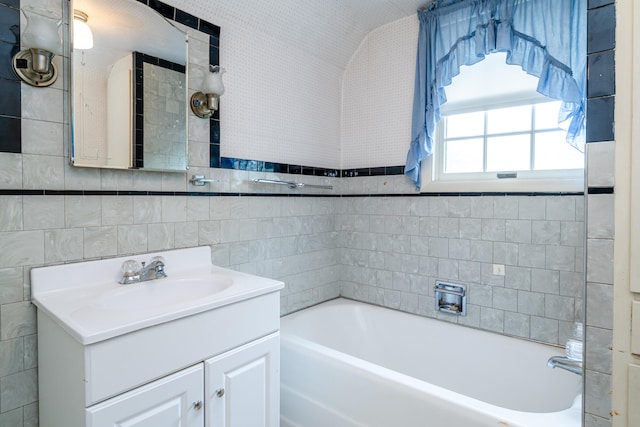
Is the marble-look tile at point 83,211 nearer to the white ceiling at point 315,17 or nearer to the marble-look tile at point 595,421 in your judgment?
the white ceiling at point 315,17

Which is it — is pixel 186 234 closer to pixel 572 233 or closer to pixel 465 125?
pixel 465 125

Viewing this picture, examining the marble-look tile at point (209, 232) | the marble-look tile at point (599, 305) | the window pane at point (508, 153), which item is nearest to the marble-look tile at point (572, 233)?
the window pane at point (508, 153)

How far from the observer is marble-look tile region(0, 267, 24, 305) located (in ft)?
4.24

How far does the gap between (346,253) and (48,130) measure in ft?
6.64

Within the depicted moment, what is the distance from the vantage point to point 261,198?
2.22 metres

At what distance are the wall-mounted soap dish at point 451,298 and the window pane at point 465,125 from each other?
99 centimetres

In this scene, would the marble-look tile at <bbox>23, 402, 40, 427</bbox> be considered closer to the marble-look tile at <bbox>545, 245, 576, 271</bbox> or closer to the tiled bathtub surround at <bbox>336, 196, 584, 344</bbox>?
the tiled bathtub surround at <bbox>336, 196, 584, 344</bbox>

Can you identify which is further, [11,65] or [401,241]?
[401,241]

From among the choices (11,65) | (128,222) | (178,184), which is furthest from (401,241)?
(11,65)

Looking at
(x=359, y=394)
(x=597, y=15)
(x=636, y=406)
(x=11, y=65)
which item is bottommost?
(x=359, y=394)

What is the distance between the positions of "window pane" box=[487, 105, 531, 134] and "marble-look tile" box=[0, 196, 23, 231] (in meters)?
2.43

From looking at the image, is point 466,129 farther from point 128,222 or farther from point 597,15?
point 128,222

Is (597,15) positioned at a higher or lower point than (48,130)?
higher

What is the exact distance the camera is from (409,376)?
188 cm
